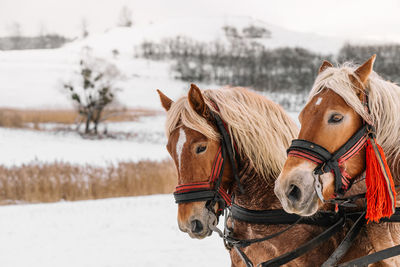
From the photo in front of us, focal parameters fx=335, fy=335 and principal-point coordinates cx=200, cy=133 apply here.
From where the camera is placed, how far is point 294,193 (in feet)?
5.26

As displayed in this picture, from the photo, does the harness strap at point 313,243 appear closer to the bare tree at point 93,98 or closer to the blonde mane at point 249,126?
the blonde mane at point 249,126

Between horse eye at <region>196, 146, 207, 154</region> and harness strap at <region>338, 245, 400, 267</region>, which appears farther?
horse eye at <region>196, 146, 207, 154</region>

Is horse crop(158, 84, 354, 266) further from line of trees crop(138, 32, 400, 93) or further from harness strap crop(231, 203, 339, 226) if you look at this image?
line of trees crop(138, 32, 400, 93)

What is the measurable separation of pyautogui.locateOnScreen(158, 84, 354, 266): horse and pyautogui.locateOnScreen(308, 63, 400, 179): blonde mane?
60cm

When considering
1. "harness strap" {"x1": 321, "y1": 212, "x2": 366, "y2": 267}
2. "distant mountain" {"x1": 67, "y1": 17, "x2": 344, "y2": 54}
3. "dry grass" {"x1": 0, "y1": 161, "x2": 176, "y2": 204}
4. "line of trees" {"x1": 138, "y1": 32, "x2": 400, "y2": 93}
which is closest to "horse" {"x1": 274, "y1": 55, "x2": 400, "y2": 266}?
"harness strap" {"x1": 321, "y1": 212, "x2": 366, "y2": 267}

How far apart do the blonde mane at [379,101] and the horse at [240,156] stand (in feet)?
1.97

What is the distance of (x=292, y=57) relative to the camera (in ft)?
154

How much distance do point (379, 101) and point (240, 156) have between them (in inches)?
36.2

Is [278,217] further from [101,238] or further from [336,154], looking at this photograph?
[101,238]

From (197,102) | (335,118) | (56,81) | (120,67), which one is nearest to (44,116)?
(56,81)

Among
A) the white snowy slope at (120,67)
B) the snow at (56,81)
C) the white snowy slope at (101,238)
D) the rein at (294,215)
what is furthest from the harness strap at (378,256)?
the snow at (56,81)

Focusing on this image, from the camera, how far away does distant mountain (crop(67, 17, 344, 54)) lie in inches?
2601

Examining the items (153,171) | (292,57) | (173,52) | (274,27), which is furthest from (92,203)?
(274,27)

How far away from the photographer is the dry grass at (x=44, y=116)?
836 inches
